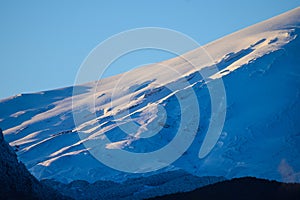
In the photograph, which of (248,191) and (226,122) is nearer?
(248,191)

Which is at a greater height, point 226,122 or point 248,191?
point 248,191

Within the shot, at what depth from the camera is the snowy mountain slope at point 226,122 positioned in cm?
4372

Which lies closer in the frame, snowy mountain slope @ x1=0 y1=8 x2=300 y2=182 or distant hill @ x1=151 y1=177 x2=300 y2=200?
distant hill @ x1=151 y1=177 x2=300 y2=200

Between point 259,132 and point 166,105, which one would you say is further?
point 166,105

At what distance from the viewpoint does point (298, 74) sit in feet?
170

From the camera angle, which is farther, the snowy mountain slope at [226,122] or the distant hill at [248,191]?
the snowy mountain slope at [226,122]

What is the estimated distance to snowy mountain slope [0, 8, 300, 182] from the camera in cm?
4372

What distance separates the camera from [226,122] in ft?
157

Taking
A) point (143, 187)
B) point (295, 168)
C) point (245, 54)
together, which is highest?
point (245, 54)

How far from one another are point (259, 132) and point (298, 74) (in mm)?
8725

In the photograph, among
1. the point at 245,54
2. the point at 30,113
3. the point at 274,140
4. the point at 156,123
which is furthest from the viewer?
the point at 30,113

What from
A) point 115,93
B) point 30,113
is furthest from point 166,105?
point 30,113

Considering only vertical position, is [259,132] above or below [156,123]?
below

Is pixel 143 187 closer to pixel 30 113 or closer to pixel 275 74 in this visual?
pixel 275 74
